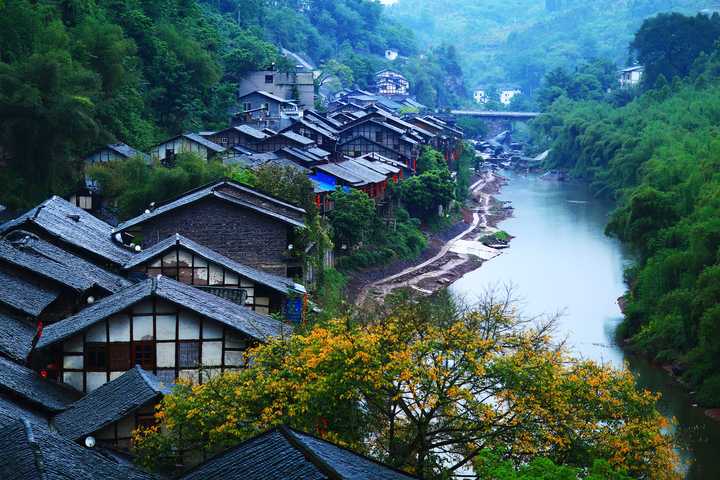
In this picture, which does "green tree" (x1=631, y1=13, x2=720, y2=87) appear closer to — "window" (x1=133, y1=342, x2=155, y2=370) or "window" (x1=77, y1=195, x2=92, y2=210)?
"window" (x1=77, y1=195, x2=92, y2=210)

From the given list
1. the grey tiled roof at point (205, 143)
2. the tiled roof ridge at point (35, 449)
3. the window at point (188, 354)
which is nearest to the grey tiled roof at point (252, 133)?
the grey tiled roof at point (205, 143)

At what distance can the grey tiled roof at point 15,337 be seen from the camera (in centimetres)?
1598

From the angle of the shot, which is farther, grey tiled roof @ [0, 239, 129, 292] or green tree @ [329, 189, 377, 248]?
green tree @ [329, 189, 377, 248]

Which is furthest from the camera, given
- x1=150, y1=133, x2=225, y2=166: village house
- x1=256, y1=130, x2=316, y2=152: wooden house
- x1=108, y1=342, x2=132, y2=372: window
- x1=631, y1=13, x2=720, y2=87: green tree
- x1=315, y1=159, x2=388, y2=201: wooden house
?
x1=631, y1=13, x2=720, y2=87: green tree

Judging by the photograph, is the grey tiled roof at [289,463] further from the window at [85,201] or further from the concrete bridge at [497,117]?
the concrete bridge at [497,117]

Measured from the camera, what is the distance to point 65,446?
1041cm

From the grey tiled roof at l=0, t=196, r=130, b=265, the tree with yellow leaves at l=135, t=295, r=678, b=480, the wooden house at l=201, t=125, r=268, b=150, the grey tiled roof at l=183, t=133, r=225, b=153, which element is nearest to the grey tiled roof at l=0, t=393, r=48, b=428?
the tree with yellow leaves at l=135, t=295, r=678, b=480

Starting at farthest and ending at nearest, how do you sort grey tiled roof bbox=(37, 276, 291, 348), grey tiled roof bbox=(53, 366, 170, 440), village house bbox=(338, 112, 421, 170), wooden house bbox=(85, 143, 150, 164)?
village house bbox=(338, 112, 421, 170)
wooden house bbox=(85, 143, 150, 164)
grey tiled roof bbox=(37, 276, 291, 348)
grey tiled roof bbox=(53, 366, 170, 440)

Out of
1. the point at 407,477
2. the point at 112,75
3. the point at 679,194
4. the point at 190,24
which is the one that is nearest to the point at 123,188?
the point at 112,75

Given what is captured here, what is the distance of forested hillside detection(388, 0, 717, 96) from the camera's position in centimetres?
14962

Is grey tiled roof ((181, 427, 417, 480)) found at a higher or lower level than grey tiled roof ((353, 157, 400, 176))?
higher

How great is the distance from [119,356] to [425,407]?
18.4 ft

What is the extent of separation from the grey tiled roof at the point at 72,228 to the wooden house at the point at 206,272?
5.44 feet

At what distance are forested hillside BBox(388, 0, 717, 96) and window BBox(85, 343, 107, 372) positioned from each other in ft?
421
